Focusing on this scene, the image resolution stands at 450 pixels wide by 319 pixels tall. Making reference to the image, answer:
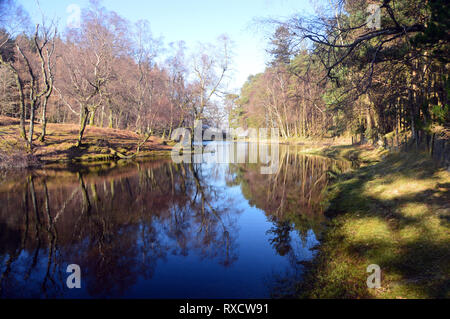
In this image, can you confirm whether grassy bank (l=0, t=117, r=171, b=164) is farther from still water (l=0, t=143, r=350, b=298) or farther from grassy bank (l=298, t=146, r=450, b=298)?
grassy bank (l=298, t=146, r=450, b=298)

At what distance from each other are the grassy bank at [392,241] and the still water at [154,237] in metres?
0.60

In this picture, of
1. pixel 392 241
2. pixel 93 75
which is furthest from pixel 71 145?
pixel 392 241

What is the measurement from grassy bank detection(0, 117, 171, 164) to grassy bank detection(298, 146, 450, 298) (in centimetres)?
2097

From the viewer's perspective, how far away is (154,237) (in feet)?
23.4

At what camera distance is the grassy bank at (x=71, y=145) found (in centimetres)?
1925

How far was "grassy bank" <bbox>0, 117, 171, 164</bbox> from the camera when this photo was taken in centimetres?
1925

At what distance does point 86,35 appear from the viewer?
77.6 feet

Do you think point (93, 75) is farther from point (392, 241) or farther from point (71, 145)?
point (392, 241)

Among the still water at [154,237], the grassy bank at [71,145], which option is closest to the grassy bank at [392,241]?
the still water at [154,237]

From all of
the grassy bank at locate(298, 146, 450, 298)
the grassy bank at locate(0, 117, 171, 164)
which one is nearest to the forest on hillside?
the grassy bank at locate(0, 117, 171, 164)

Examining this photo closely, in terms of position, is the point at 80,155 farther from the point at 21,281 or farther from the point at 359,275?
the point at 359,275

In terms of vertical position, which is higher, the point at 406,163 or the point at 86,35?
the point at 86,35

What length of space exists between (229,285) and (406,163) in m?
10.2
